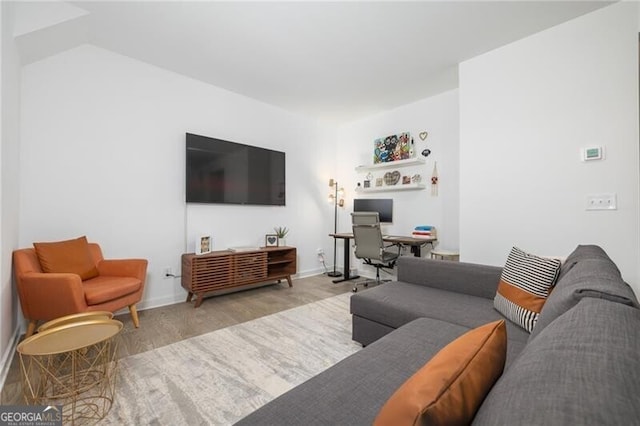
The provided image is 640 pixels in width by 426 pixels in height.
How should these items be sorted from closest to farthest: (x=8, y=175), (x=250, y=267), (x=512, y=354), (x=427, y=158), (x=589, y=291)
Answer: (x=589, y=291) → (x=512, y=354) → (x=8, y=175) → (x=250, y=267) → (x=427, y=158)

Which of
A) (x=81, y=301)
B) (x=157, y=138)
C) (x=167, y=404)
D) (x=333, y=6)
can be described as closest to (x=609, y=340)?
(x=167, y=404)

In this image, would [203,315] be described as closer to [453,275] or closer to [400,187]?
[453,275]

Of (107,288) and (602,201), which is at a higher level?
(602,201)

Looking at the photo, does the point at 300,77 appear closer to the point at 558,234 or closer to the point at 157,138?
the point at 157,138

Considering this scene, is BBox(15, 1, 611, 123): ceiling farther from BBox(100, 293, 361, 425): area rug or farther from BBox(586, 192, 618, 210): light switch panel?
BBox(100, 293, 361, 425): area rug

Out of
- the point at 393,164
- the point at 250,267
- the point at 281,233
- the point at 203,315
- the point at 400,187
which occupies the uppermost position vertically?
the point at 393,164

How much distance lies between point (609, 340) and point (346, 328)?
2113mm

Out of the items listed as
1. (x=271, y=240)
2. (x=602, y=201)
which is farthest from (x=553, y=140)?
(x=271, y=240)

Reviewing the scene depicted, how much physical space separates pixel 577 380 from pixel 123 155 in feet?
11.8

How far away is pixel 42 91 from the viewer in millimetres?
2455

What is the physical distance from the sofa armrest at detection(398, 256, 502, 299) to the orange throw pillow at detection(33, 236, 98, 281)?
277 cm

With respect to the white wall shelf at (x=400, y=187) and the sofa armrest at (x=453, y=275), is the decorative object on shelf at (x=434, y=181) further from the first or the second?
the sofa armrest at (x=453, y=275)

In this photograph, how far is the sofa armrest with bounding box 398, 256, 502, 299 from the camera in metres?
1.95

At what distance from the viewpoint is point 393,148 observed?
4219mm
